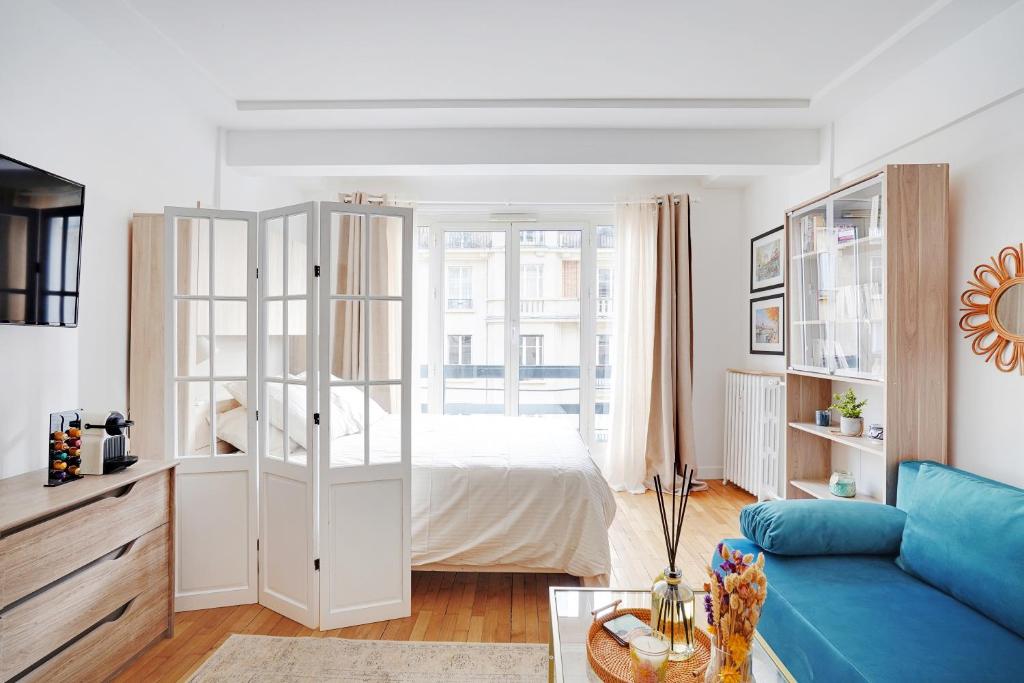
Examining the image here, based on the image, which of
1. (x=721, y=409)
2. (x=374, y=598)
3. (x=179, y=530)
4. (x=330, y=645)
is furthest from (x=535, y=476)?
(x=721, y=409)

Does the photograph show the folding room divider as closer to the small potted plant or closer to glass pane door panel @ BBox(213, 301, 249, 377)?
glass pane door panel @ BBox(213, 301, 249, 377)

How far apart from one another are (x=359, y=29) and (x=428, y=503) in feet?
7.67

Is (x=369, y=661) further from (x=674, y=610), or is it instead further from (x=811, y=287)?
(x=811, y=287)

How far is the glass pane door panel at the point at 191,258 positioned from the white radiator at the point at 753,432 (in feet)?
12.3

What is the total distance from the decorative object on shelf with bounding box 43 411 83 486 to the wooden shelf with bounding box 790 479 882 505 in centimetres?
356

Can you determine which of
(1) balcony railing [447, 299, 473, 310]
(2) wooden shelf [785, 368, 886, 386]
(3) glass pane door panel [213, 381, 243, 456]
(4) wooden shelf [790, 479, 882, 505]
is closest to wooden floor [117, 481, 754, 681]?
(4) wooden shelf [790, 479, 882, 505]

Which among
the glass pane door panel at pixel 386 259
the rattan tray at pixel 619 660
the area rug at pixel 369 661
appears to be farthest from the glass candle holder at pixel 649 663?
the glass pane door panel at pixel 386 259

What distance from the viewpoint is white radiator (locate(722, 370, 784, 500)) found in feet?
12.8

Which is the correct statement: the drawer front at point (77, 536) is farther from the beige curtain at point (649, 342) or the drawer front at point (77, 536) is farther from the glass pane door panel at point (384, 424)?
the beige curtain at point (649, 342)

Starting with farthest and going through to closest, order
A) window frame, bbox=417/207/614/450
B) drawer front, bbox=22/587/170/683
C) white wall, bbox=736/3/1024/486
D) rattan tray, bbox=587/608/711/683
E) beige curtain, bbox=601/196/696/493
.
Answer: window frame, bbox=417/207/614/450 → beige curtain, bbox=601/196/696/493 → white wall, bbox=736/3/1024/486 → drawer front, bbox=22/587/170/683 → rattan tray, bbox=587/608/711/683

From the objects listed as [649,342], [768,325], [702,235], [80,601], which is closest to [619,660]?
[80,601]

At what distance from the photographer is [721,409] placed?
15.7 ft

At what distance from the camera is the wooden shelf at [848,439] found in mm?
2590

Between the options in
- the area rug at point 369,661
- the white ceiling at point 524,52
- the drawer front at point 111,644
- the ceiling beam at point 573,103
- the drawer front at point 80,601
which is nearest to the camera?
the drawer front at point 80,601
